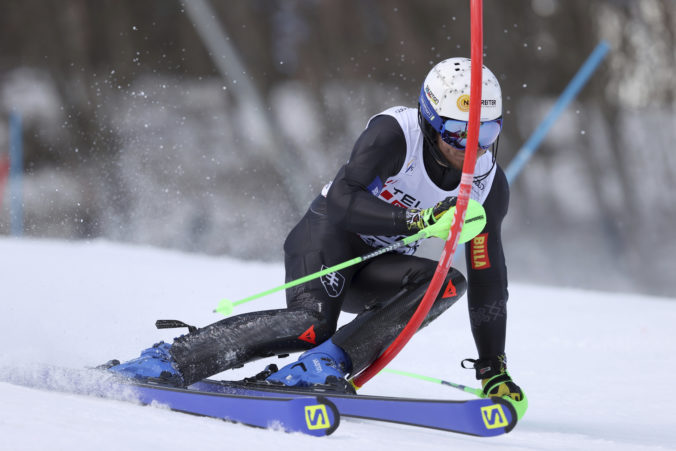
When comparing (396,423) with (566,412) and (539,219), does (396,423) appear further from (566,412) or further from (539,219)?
(539,219)

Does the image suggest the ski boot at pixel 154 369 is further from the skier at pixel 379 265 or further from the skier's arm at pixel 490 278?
the skier's arm at pixel 490 278

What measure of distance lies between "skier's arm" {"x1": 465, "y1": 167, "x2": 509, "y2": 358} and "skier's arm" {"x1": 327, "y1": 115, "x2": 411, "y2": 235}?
0.40 meters

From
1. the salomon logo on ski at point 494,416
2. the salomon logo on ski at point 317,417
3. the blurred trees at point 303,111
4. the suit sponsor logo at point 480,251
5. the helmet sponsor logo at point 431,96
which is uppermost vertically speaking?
the blurred trees at point 303,111

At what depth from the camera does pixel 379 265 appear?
2859 mm

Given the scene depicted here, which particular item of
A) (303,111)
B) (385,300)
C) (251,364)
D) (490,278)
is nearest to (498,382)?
(490,278)

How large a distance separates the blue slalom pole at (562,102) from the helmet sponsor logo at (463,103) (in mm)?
9409

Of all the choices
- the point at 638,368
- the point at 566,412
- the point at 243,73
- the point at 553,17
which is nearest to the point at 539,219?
the point at 553,17

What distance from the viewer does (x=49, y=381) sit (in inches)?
101

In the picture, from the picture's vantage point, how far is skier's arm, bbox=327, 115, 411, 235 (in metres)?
2.52

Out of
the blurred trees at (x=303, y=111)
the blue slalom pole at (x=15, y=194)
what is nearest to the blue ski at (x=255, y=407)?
the blue slalom pole at (x=15, y=194)

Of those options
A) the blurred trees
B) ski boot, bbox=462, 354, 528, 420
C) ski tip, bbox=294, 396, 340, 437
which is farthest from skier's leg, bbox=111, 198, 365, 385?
the blurred trees

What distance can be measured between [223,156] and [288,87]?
158 centimetres

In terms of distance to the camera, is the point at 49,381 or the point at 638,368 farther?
the point at 638,368

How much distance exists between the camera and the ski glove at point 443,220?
7.93 ft
